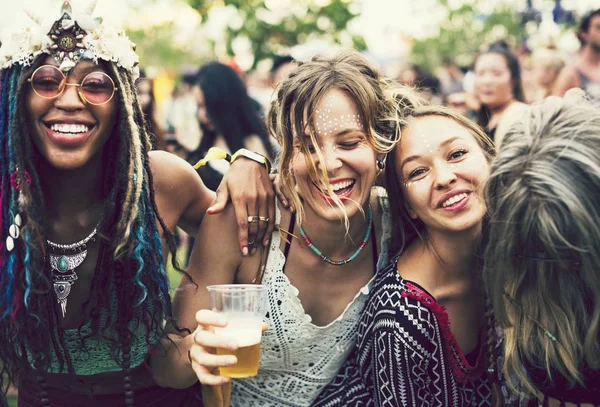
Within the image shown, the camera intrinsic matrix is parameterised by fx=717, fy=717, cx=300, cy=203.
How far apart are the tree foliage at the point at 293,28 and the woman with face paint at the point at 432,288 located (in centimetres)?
849

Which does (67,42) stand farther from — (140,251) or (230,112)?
(230,112)

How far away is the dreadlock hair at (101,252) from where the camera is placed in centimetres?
254

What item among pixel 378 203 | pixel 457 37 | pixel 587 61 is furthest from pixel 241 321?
pixel 457 37

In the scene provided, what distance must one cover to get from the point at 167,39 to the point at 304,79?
49379mm

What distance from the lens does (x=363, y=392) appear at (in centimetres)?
305

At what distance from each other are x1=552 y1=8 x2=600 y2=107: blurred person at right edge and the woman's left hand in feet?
15.9

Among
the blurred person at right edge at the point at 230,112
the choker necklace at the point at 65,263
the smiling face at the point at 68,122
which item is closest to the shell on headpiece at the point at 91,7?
the smiling face at the point at 68,122

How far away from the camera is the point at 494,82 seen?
6.48m

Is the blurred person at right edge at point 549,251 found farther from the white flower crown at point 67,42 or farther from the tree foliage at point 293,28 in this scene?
the tree foliage at point 293,28

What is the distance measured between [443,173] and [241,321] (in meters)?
1.01

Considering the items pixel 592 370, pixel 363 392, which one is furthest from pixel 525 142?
pixel 363 392

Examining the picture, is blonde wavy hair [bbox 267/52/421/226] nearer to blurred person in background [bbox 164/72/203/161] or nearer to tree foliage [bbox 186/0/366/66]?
blurred person in background [bbox 164/72/203/161]

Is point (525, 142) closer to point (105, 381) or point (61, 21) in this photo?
point (61, 21)

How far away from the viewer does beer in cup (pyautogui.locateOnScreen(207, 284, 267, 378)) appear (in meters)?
2.34
